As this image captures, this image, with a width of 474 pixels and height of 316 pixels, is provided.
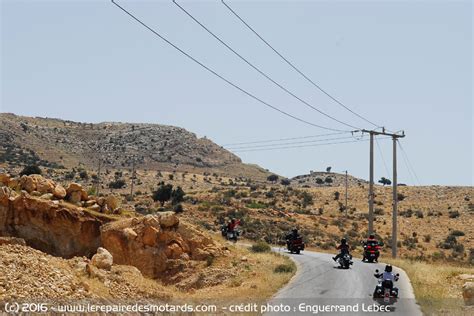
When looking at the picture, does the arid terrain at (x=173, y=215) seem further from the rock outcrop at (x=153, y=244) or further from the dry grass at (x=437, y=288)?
the dry grass at (x=437, y=288)

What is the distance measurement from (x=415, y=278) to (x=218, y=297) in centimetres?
1075

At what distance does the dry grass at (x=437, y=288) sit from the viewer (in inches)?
886

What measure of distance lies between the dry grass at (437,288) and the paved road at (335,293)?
0.39 meters

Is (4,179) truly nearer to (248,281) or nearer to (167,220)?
(167,220)

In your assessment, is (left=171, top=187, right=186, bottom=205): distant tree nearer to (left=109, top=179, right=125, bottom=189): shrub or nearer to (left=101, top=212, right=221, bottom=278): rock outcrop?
(left=109, top=179, right=125, bottom=189): shrub

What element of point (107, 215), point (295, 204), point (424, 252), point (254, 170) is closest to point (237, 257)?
point (107, 215)

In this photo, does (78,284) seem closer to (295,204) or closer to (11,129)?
(295,204)

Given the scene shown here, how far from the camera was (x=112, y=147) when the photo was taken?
146125 millimetres

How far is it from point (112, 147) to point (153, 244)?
114 metres

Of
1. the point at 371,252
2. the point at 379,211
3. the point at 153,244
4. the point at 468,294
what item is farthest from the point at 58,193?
the point at 379,211

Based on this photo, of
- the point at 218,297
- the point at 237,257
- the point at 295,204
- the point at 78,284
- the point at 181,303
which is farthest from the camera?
the point at 295,204

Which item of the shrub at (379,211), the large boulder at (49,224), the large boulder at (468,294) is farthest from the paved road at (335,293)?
the shrub at (379,211)

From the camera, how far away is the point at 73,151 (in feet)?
452

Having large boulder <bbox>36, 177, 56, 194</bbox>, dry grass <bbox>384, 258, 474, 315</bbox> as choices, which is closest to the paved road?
dry grass <bbox>384, 258, 474, 315</bbox>
